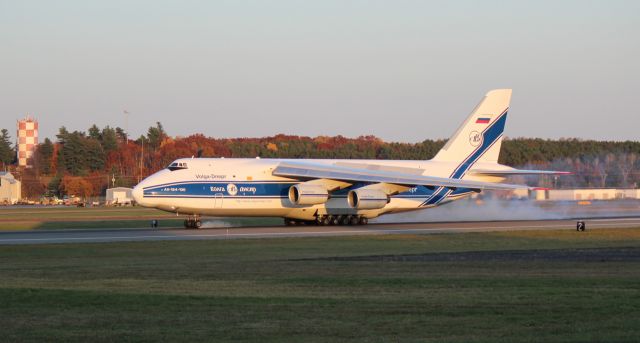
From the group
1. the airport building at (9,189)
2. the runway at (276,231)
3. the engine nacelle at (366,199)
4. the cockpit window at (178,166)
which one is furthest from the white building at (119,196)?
the engine nacelle at (366,199)

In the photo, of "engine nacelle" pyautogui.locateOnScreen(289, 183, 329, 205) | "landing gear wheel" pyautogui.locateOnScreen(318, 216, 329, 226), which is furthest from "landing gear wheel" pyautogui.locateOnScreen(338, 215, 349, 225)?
"engine nacelle" pyautogui.locateOnScreen(289, 183, 329, 205)

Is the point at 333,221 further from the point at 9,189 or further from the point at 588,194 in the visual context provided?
the point at 9,189

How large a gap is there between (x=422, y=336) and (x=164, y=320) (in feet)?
11.2

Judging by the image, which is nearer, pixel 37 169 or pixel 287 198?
pixel 287 198

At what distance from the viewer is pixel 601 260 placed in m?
22.0

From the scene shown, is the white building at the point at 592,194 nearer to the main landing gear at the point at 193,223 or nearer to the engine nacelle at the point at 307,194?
the engine nacelle at the point at 307,194

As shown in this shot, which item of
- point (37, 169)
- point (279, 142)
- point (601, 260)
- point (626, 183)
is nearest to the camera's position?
point (601, 260)

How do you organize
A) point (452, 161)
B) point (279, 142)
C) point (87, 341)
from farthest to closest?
point (279, 142), point (452, 161), point (87, 341)

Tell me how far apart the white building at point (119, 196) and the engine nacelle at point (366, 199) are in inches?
1951

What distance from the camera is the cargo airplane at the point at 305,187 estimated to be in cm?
3831

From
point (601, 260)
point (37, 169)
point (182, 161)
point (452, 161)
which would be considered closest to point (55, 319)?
point (601, 260)

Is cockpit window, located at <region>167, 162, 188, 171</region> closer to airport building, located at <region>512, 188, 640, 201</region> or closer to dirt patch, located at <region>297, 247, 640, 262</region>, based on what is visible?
dirt patch, located at <region>297, 247, 640, 262</region>

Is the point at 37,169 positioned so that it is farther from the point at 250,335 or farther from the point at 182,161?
the point at 250,335

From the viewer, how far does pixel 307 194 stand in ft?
128
